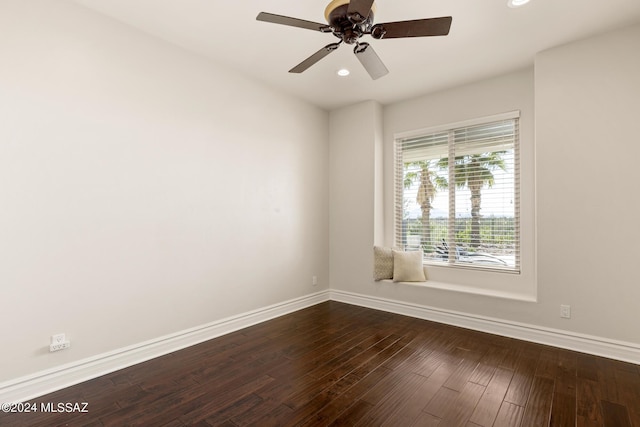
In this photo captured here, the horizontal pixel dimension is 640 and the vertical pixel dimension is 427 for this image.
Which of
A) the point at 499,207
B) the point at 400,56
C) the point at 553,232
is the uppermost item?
the point at 400,56

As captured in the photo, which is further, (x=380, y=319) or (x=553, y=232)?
(x=380, y=319)

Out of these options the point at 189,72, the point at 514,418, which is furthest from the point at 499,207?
the point at 189,72

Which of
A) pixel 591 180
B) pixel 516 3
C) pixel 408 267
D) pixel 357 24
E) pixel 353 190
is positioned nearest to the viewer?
pixel 357 24

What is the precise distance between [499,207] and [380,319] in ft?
6.48

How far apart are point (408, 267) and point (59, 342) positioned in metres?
3.64

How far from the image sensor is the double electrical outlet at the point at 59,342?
229cm

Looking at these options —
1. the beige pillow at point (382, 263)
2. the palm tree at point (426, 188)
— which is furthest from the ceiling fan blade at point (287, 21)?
the beige pillow at point (382, 263)

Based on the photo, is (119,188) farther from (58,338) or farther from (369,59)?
(369,59)

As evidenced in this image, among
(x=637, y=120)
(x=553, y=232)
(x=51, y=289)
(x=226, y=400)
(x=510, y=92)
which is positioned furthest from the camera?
(x=510, y=92)

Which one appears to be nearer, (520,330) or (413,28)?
(413,28)

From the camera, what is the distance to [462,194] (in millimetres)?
4047

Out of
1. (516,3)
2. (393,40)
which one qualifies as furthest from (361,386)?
(516,3)

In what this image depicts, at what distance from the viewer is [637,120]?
2.73m

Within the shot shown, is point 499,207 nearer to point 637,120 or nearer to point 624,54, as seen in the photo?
point 637,120
